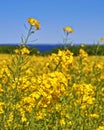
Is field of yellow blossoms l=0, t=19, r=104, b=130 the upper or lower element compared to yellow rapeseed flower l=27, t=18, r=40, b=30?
lower

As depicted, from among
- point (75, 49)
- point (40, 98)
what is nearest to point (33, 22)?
point (40, 98)

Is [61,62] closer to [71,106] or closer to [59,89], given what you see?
[59,89]

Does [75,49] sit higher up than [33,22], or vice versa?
[33,22]

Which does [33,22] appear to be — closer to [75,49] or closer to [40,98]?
[40,98]

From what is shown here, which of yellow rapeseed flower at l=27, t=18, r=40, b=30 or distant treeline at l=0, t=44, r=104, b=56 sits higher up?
yellow rapeseed flower at l=27, t=18, r=40, b=30

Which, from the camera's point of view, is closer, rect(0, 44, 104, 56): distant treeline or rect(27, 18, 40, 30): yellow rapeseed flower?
rect(27, 18, 40, 30): yellow rapeseed flower

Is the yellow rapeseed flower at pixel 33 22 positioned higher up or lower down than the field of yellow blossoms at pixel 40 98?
higher up

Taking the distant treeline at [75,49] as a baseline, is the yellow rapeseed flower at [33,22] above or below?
above

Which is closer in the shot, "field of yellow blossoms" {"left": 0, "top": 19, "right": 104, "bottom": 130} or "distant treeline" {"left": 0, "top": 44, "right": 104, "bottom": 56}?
"field of yellow blossoms" {"left": 0, "top": 19, "right": 104, "bottom": 130}

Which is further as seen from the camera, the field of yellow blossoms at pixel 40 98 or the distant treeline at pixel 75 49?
the distant treeline at pixel 75 49

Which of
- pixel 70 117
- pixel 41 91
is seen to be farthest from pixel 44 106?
pixel 70 117

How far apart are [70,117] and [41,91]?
5.04 feet

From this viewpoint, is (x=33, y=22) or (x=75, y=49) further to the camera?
(x=75, y=49)

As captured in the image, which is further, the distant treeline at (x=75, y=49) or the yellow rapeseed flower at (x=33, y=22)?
the distant treeline at (x=75, y=49)
